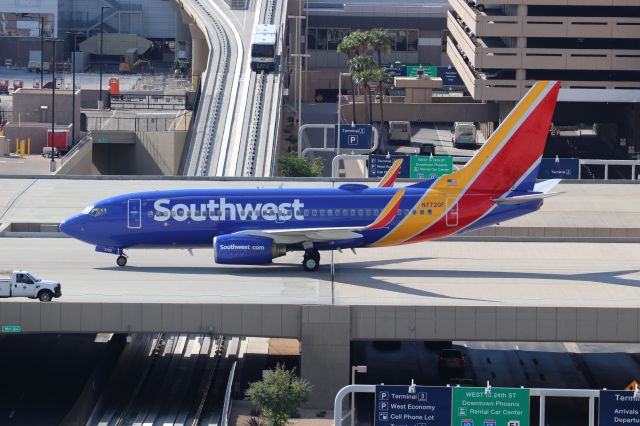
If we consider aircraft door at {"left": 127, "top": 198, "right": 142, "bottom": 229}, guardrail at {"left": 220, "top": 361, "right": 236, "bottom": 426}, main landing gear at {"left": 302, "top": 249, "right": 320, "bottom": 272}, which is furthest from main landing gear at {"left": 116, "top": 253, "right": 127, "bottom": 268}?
guardrail at {"left": 220, "top": 361, "right": 236, "bottom": 426}

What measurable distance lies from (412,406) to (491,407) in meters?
2.62

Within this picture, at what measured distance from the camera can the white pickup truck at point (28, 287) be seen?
224ft

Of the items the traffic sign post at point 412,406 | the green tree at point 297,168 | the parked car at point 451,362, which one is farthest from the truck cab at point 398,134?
the traffic sign post at point 412,406

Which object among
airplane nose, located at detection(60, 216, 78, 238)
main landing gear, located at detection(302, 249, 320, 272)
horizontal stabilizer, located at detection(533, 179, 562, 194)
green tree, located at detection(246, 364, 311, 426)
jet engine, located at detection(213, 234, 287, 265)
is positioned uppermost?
horizontal stabilizer, located at detection(533, 179, 562, 194)

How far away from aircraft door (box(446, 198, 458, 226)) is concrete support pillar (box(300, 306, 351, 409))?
1142 cm

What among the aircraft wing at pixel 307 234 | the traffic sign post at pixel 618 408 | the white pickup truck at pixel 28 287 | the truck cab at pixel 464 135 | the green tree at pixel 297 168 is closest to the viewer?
the traffic sign post at pixel 618 408

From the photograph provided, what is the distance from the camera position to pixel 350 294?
71.2 metres

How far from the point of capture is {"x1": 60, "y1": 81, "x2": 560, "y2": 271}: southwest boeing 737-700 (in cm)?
7606

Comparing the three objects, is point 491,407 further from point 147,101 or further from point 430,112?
point 147,101

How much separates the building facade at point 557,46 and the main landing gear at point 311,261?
83311 millimetres

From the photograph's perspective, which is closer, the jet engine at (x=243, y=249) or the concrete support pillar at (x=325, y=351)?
the concrete support pillar at (x=325, y=351)

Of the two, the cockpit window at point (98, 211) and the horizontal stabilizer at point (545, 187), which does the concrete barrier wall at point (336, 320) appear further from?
the horizontal stabilizer at point (545, 187)

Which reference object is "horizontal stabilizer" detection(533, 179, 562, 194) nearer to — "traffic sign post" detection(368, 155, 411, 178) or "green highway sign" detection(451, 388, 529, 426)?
"green highway sign" detection(451, 388, 529, 426)

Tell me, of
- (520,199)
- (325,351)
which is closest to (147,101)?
(520,199)
